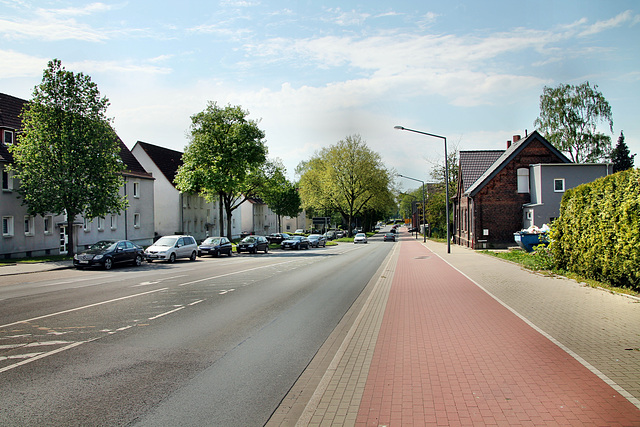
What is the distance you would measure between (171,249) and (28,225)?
33.2 ft

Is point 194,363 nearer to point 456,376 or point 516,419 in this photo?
point 456,376

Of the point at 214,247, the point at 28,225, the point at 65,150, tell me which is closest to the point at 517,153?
the point at 214,247

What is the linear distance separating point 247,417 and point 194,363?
80.8 inches

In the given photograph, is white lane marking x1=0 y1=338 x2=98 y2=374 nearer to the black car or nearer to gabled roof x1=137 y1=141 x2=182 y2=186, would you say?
the black car

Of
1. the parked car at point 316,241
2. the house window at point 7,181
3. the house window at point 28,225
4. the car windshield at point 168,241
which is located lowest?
the parked car at point 316,241

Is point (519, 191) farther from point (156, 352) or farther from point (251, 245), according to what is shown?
point (156, 352)

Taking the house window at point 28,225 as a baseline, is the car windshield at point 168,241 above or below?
below

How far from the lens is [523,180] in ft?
125

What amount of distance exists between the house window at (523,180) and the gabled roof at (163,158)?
115 ft

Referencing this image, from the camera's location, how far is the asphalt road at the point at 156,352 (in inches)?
187

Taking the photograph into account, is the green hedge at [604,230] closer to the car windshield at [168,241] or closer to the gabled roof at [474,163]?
the car windshield at [168,241]

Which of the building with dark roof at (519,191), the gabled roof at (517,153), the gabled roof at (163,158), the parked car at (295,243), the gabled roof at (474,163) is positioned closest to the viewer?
the building with dark roof at (519,191)

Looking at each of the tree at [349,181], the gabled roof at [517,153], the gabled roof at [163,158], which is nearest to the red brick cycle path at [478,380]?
the gabled roof at [517,153]

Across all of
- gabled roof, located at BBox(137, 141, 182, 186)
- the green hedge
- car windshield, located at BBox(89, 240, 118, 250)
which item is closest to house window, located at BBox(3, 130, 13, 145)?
car windshield, located at BBox(89, 240, 118, 250)
